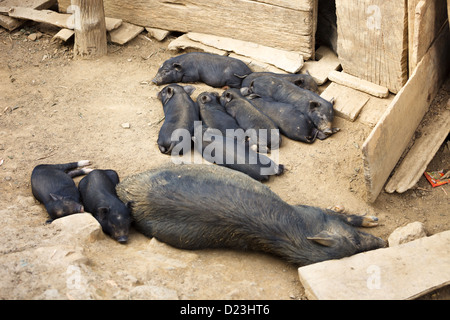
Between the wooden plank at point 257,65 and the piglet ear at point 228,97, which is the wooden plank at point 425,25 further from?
the piglet ear at point 228,97

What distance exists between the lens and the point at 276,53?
645 cm

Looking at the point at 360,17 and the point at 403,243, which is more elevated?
the point at 360,17

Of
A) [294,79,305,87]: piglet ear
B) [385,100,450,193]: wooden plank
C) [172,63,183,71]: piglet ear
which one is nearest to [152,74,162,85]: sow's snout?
[172,63,183,71]: piglet ear

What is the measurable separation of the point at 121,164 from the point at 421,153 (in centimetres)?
286

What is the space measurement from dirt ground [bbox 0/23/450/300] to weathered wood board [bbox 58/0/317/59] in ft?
1.22

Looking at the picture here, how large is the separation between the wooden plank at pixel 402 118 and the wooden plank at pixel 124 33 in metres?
3.64

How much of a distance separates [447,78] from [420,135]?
925 mm

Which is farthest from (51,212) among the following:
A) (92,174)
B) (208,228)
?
(208,228)

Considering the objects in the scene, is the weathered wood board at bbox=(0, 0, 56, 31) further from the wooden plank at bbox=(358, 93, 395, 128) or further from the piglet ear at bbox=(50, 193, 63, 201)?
the wooden plank at bbox=(358, 93, 395, 128)

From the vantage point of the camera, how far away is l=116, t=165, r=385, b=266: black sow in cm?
407

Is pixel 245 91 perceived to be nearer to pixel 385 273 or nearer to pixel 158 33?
pixel 158 33

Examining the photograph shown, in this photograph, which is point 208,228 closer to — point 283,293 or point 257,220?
point 257,220

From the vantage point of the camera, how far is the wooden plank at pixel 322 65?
616 centimetres

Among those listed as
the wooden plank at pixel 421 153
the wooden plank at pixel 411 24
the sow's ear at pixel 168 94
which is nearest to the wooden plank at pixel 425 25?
the wooden plank at pixel 411 24
